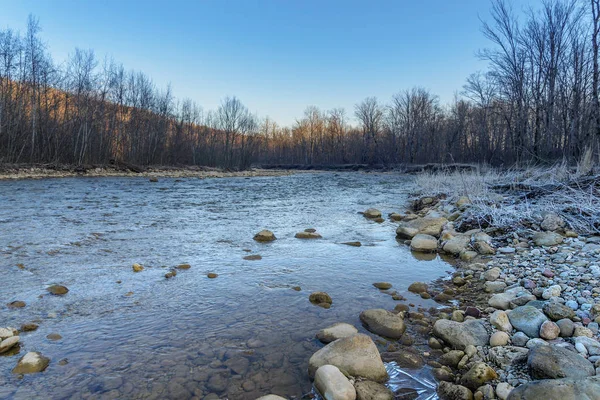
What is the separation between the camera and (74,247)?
247 inches

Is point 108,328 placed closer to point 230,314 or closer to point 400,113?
point 230,314

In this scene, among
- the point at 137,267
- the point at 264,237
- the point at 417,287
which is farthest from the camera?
the point at 264,237

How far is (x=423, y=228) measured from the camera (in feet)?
26.4

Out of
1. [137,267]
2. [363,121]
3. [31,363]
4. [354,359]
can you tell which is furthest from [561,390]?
[363,121]

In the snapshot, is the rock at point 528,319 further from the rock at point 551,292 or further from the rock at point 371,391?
the rock at point 371,391

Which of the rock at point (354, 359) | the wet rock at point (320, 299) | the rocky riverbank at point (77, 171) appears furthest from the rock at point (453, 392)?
the rocky riverbank at point (77, 171)

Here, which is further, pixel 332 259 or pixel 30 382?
pixel 332 259

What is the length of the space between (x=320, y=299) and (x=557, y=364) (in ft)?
7.98

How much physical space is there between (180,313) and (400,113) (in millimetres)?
61936

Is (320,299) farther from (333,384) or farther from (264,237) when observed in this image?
(264,237)

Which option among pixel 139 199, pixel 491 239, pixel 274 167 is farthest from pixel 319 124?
→ pixel 491 239

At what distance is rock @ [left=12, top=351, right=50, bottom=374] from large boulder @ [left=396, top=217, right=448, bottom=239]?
6.88 m

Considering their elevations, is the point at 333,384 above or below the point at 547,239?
below

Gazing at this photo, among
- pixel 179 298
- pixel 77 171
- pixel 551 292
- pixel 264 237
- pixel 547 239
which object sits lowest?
pixel 179 298
